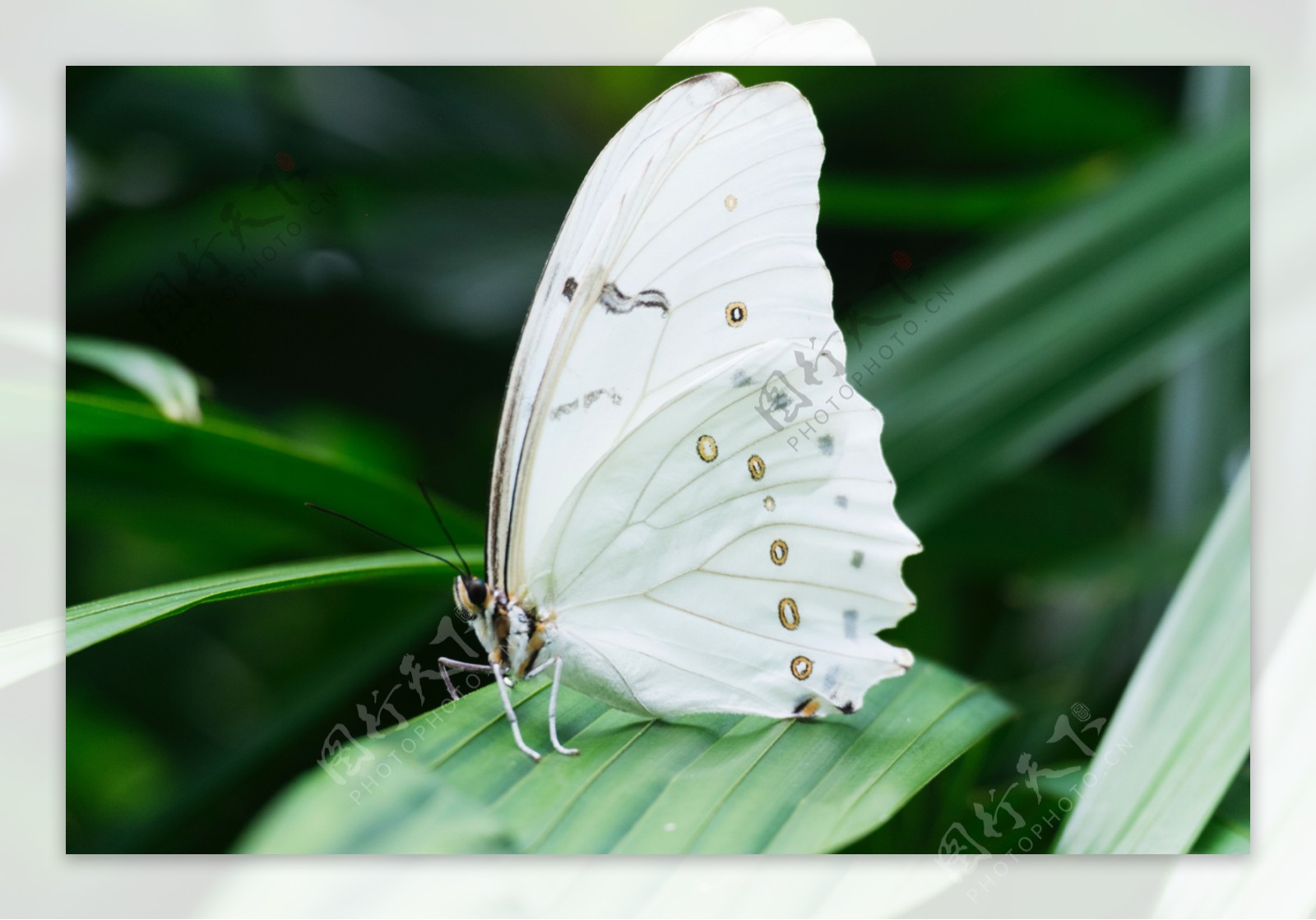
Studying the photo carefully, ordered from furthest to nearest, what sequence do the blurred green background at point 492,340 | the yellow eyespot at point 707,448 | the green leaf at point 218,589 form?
the blurred green background at point 492,340
the yellow eyespot at point 707,448
the green leaf at point 218,589

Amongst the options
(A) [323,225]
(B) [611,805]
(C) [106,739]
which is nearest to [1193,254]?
(B) [611,805]

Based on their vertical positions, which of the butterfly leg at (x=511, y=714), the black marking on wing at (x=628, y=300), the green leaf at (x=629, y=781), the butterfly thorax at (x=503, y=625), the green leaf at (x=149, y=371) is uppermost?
the black marking on wing at (x=628, y=300)

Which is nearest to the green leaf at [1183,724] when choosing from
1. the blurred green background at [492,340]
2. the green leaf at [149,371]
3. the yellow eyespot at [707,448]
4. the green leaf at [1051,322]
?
the blurred green background at [492,340]

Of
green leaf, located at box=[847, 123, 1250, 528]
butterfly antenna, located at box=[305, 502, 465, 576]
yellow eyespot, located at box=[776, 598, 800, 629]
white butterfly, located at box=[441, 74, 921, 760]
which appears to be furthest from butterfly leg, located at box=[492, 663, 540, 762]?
green leaf, located at box=[847, 123, 1250, 528]

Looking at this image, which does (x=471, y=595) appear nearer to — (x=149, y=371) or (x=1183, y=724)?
(x=149, y=371)

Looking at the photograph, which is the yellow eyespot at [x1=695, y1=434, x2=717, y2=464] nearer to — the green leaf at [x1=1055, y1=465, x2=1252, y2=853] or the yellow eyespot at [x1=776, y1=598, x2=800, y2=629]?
the yellow eyespot at [x1=776, y1=598, x2=800, y2=629]

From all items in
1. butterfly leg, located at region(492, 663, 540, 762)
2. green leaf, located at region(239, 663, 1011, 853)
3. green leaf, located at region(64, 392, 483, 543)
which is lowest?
green leaf, located at region(239, 663, 1011, 853)

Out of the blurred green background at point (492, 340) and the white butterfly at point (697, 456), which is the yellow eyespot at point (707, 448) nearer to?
the white butterfly at point (697, 456)

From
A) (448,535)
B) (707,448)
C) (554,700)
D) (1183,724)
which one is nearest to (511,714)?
(554,700)
